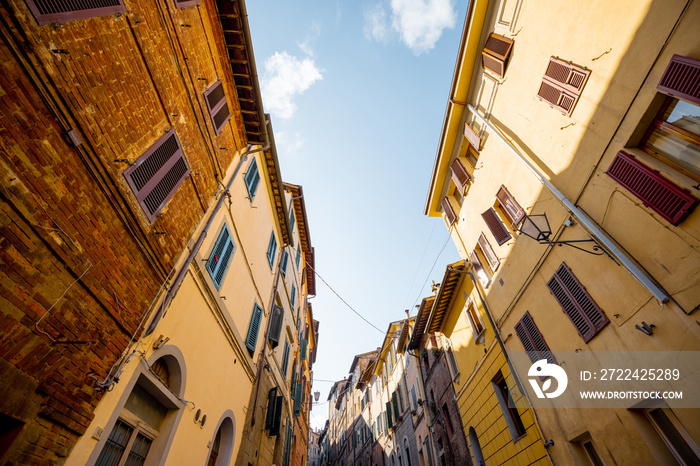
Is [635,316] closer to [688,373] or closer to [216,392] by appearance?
[688,373]

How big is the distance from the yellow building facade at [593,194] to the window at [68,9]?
7566 millimetres

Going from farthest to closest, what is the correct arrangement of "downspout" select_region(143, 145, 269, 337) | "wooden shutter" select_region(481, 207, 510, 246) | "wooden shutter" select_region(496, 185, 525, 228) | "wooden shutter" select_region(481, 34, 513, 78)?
1. "wooden shutter" select_region(481, 207, 510, 246)
2. "wooden shutter" select_region(481, 34, 513, 78)
3. "wooden shutter" select_region(496, 185, 525, 228)
4. "downspout" select_region(143, 145, 269, 337)

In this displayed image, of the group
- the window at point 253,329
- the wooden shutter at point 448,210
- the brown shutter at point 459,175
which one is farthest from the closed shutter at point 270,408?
the brown shutter at point 459,175

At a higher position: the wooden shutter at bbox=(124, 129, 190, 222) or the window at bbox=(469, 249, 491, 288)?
the window at bbox=(469, 249, 491, 288)

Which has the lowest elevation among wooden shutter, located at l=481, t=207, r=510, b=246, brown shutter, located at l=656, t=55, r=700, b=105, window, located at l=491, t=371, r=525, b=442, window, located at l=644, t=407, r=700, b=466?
window, located at l=644, t=407, r=700, b=466

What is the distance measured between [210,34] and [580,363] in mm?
10209

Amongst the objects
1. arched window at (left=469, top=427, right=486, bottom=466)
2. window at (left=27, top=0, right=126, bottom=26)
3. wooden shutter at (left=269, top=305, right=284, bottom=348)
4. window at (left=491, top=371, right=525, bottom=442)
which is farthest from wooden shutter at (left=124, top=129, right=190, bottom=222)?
arched window at (left=469, top=427, right=486, bottom=466)

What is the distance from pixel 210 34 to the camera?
22.4ft

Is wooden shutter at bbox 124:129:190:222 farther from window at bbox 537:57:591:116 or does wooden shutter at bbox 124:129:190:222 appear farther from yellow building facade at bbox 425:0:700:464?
window at bbox 537:57:591:116

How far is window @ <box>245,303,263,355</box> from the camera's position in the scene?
9.06m

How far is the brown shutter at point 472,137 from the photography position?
978cm

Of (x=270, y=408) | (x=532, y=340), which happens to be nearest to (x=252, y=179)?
(x=270, y=408)

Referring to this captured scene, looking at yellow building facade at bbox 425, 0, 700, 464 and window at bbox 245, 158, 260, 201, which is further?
window at bbox 245, 158, 260, 201

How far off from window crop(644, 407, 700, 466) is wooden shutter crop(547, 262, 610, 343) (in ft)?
4.35
